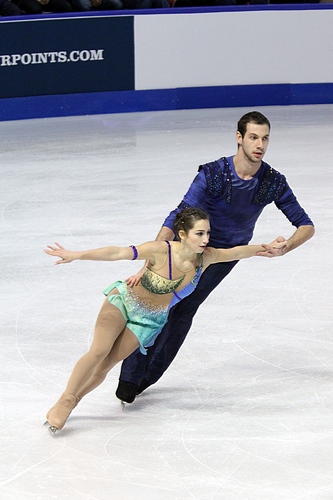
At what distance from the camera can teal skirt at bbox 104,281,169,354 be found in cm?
391

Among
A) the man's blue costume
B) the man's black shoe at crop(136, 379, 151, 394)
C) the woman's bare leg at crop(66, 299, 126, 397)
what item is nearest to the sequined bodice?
the woman's bare leg at crop(66, 299, 126, 397)

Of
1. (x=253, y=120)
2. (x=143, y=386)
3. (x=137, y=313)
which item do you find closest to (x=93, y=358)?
(x=137, y=313)

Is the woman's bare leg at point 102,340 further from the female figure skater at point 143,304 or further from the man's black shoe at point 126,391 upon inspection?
the man's black shoe at point 126,391

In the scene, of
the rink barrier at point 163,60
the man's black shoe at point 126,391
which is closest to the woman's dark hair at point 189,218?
the man's black shoe at point 126,391

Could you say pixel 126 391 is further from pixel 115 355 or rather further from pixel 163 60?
pixel 163 60

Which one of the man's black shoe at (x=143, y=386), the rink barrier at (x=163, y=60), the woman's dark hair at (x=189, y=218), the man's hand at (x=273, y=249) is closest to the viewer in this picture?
the woman's dark hair at (x=189, y=218)

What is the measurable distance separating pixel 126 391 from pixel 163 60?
26.5ft

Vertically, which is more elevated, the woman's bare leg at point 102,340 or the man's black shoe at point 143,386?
the woman's bare leg at point 102,340

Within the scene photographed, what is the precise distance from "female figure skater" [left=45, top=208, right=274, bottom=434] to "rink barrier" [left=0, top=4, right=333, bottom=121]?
7.53m

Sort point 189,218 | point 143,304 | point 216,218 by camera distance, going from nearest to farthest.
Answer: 1. point 189,218
2. point 143,304
3. point 216,218

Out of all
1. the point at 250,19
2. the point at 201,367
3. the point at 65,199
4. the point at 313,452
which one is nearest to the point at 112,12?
the point at 250,19

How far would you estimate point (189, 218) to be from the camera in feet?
12.5

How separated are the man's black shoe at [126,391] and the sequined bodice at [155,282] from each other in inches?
18.9

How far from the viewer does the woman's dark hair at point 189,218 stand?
3.80 meters
